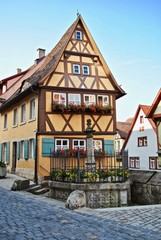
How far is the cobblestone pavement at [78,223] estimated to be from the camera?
17.7 feet

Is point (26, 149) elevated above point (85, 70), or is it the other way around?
point (85, 70)

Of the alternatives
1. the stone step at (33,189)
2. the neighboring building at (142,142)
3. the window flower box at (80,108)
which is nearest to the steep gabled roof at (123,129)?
the neighboring building at (142,142)

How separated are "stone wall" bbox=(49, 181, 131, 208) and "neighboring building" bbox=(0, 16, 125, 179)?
4.95 meters

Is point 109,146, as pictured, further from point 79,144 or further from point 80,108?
point 80,108

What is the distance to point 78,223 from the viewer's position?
6387 millimetres

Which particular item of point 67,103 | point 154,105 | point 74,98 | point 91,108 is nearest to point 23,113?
point 67,103

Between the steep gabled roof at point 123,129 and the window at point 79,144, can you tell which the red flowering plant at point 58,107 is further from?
the steep gabled roof at point 123,129

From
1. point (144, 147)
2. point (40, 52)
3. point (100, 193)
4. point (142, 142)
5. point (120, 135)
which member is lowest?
point (100, 193)

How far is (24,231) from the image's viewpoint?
577 centimetres

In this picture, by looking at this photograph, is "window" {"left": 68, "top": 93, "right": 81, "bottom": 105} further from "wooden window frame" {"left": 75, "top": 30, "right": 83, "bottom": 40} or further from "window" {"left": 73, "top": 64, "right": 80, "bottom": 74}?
"wooden window frame" {"left": 75, "top": 30, "right": 83, "bottom": 40}

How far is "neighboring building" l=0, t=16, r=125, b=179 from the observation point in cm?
1617

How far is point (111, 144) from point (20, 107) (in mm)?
6973

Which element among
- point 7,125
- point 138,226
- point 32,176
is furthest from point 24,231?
point 7,125

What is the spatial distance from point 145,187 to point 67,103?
24.8ft
